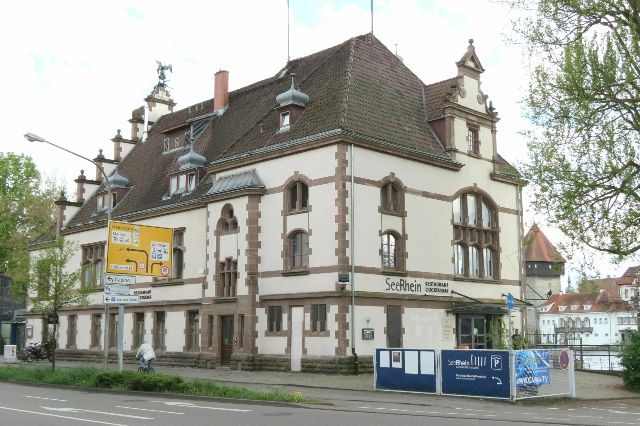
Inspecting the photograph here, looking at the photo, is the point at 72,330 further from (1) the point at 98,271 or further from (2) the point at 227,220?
(2) the point at 227,220

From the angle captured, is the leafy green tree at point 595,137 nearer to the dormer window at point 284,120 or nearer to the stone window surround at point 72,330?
the dormer window at point 284,120

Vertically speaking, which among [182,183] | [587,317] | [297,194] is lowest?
[587,317]

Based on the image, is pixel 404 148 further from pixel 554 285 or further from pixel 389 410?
pixel 554 285

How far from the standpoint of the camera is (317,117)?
35000 mm

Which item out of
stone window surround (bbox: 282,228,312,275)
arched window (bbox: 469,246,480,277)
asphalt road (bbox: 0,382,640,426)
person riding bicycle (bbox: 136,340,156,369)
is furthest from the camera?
arched window (bbox: 469,246,480,277)

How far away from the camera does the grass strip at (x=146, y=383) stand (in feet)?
67.1

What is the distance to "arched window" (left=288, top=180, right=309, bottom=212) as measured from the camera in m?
34.0

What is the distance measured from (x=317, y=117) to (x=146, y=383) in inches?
631

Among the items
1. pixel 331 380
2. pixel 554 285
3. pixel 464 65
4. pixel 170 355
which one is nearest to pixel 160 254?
pixel 331 380

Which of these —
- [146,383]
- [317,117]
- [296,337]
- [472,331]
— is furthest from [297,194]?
[146,383]

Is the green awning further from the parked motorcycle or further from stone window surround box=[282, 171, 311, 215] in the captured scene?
the parked motorcycle

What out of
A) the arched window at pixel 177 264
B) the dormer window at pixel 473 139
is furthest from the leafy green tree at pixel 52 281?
the dormer window at pixel 473 139

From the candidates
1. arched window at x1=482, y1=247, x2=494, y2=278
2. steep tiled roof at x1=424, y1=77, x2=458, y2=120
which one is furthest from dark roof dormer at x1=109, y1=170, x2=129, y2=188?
arched window at x1=482, y1=247, x2=494, y2=278

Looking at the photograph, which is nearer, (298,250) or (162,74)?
(298,250)
